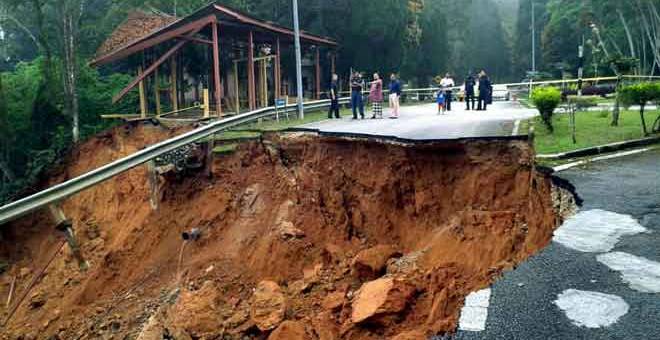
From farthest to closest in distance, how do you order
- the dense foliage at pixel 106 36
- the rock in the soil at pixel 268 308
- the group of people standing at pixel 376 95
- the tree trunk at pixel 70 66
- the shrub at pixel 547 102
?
the dense foliage at pixel 106 36
the tree trunk at pixel 70 66
the group of people standing at pixel 376 95
the shrub at pixel 547 102
the rock in the soil at pixel 268 308

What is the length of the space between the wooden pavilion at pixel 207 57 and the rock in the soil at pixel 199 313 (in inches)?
411

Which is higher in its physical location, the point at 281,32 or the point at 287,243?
the point at 281,32

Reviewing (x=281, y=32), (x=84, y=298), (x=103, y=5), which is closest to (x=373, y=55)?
(x=281, y=32)

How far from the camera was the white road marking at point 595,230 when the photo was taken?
6.06 m

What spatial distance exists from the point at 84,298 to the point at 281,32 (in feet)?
43.1

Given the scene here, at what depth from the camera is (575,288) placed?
5113 millimetres

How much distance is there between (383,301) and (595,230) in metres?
2.61

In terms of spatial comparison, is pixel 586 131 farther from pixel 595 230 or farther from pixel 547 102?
pixel 595 230

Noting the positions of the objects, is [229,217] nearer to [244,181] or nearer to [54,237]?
[244,181]

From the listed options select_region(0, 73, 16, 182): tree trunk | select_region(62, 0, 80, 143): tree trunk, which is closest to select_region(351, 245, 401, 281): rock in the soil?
select_region(62, 0, 80, 143): tree trunk

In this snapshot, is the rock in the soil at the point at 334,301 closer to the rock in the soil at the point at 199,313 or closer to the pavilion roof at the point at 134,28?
the rock in the soil at the point at 199,313

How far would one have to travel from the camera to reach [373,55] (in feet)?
111

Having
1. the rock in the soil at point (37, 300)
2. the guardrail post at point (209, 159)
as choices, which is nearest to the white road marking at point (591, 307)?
the guardrail post at point (209, 159)

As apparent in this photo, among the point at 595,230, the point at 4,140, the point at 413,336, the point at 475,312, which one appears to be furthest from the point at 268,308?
the point at 4,140
